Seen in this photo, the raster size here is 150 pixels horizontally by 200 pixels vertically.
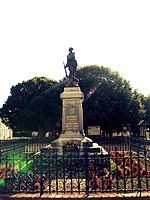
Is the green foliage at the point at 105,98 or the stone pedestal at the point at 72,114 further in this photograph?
the green foliage at the point at 105,98

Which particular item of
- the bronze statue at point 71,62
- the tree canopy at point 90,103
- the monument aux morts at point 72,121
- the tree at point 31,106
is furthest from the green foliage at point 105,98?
the monument aux morts at point 72,121

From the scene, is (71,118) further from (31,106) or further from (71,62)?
(31,106)

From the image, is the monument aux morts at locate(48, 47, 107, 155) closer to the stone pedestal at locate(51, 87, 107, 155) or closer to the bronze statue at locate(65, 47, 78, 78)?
the stone pedestal at locate(51, 87, 107, 155)

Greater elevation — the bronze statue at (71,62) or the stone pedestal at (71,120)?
the bronze statue at (71,62)

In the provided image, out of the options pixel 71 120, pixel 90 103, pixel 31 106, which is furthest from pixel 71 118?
pixel 31 106

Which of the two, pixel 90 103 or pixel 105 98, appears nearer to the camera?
pixel 105 98

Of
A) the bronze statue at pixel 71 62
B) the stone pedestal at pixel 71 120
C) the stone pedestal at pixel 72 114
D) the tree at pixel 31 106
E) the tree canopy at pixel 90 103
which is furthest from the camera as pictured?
the tree at pixel 31 106

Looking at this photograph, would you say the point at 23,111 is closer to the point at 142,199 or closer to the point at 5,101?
the point at 5,101

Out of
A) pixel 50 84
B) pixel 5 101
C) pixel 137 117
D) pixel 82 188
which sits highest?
pixel 50 84

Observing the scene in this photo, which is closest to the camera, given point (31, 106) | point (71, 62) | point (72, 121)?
point (72, 121)

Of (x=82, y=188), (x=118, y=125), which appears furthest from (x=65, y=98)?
(x=118, y=125)

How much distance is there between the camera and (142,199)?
684cm

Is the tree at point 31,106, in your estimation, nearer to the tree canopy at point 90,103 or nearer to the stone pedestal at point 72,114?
the tree canopy at point 90,103

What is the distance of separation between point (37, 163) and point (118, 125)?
2758 cm
